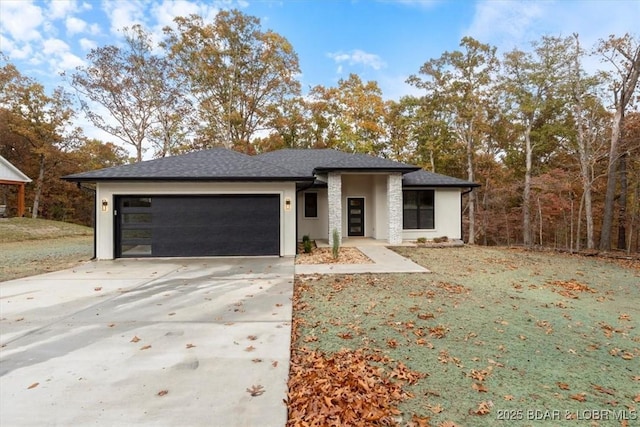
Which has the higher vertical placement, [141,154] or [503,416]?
[141,154]

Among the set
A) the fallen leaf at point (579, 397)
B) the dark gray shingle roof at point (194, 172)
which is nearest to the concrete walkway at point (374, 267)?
the dark gray shingle roof at point (194, 172)

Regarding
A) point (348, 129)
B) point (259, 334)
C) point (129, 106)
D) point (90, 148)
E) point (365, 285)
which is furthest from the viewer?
point (90, 148)

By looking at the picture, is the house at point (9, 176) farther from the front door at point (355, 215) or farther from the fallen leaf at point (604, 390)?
the fallen leaf at point (604, 390)

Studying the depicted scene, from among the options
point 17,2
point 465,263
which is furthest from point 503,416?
point 17,2

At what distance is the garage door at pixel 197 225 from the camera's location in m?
10.1

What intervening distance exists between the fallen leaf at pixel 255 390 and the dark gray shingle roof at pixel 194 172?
7674 millimetres

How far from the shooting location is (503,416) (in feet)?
7.99

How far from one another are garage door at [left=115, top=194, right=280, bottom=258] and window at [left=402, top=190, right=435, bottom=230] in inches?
246

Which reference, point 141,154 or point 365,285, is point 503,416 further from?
point 141,154

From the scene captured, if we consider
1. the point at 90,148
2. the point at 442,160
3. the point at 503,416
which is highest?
the point at 90,148

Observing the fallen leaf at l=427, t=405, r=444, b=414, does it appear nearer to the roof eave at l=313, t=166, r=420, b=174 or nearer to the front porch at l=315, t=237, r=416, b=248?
the front porch at l=315, t=237, r=416, b=248

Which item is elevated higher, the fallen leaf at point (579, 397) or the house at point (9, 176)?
the house at point (9, 176)

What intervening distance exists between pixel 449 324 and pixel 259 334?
8.61ft

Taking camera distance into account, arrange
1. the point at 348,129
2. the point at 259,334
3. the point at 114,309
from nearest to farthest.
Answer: the point at 259,334, the point at 114,309, the point at 348,129
